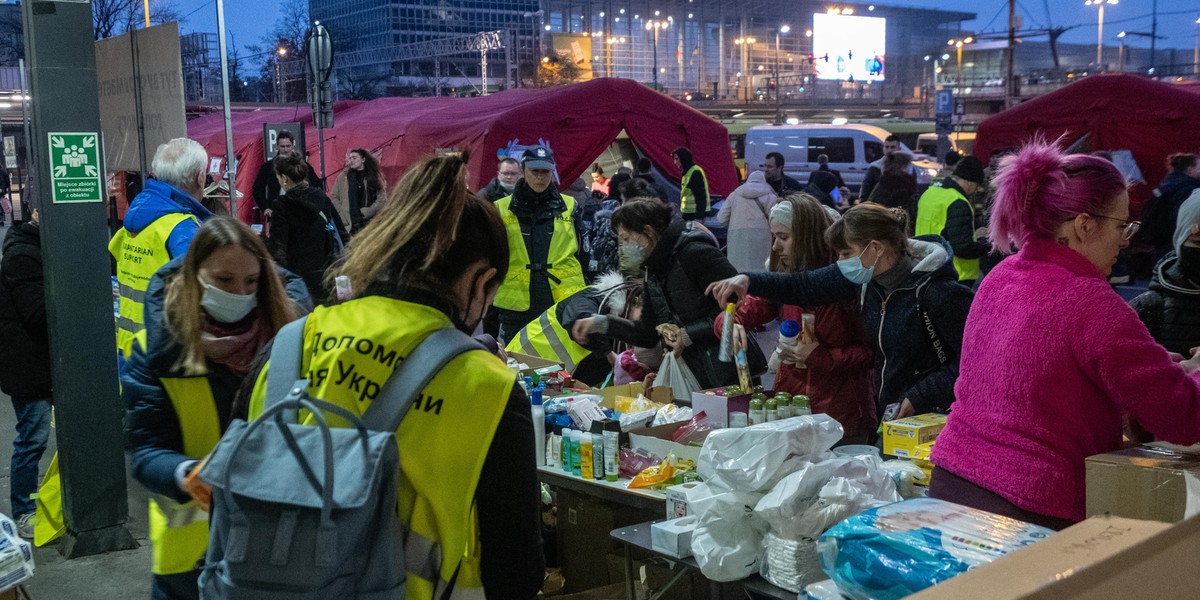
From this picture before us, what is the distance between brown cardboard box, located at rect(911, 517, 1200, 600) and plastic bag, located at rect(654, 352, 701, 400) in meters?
3.84

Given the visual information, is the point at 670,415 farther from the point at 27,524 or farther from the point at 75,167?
the point at 27,524

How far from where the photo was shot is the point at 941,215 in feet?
30.7

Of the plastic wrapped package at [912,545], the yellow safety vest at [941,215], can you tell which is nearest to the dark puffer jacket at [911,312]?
the plastic wrapped package at [912,545]

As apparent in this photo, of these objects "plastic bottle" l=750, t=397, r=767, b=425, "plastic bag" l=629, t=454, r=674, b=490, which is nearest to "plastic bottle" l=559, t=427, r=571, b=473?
"plastic bag" l=629, t=454, r=674, b=490

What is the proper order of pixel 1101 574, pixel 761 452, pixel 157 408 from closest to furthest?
pixel 1101 574, pixel 157 408, pixel 761 452

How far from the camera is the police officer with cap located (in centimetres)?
692

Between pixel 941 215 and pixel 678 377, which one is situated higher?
pixel 941 215

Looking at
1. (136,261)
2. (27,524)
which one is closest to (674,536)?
(136,261)

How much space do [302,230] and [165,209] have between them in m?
2.28

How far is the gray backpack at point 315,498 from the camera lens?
1733mm

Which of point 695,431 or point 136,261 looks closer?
point 695,431

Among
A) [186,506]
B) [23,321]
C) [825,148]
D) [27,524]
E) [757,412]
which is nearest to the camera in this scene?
[186,506]

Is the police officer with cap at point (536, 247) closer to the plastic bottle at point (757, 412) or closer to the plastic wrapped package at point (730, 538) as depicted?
the plastic bottle at point (757, 412)

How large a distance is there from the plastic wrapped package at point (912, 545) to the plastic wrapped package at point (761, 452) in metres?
0.58
